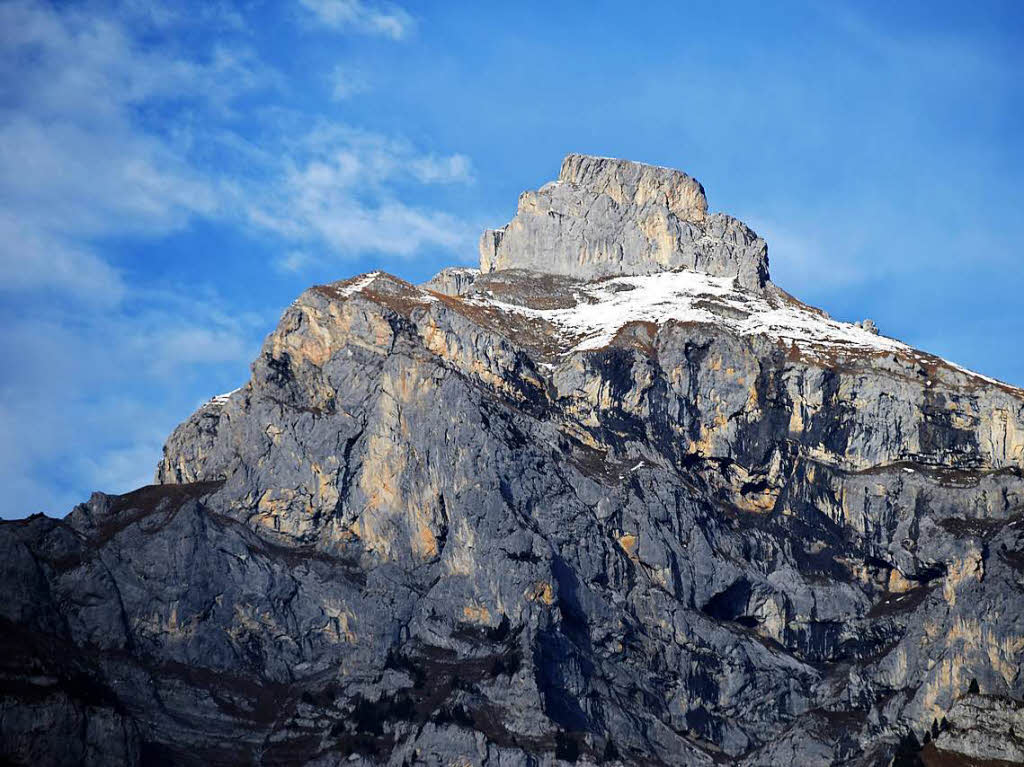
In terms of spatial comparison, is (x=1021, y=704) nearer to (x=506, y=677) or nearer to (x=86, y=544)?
(x=506, y=677)

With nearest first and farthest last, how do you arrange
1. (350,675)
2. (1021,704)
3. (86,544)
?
(1021,704), (350,675), (86,544)

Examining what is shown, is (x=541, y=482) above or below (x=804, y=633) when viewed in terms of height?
above

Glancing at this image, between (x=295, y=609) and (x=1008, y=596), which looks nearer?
(x=1008, y=596)

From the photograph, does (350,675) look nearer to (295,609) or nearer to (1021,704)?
(295,609)

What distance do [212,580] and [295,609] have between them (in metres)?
10.2

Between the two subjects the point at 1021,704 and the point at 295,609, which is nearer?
the point at 1021,704

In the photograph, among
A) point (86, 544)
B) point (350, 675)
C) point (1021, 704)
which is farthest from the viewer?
point (86, 544)

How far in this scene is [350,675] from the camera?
185375 mm

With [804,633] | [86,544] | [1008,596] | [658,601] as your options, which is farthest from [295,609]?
[1008,596]

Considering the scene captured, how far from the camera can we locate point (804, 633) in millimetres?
196625

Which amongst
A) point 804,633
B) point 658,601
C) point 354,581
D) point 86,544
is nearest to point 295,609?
point 354,581

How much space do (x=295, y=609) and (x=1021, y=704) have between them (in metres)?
81.2

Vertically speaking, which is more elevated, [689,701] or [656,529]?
[656,529]

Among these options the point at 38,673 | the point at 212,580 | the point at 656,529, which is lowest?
the point at 38,673
